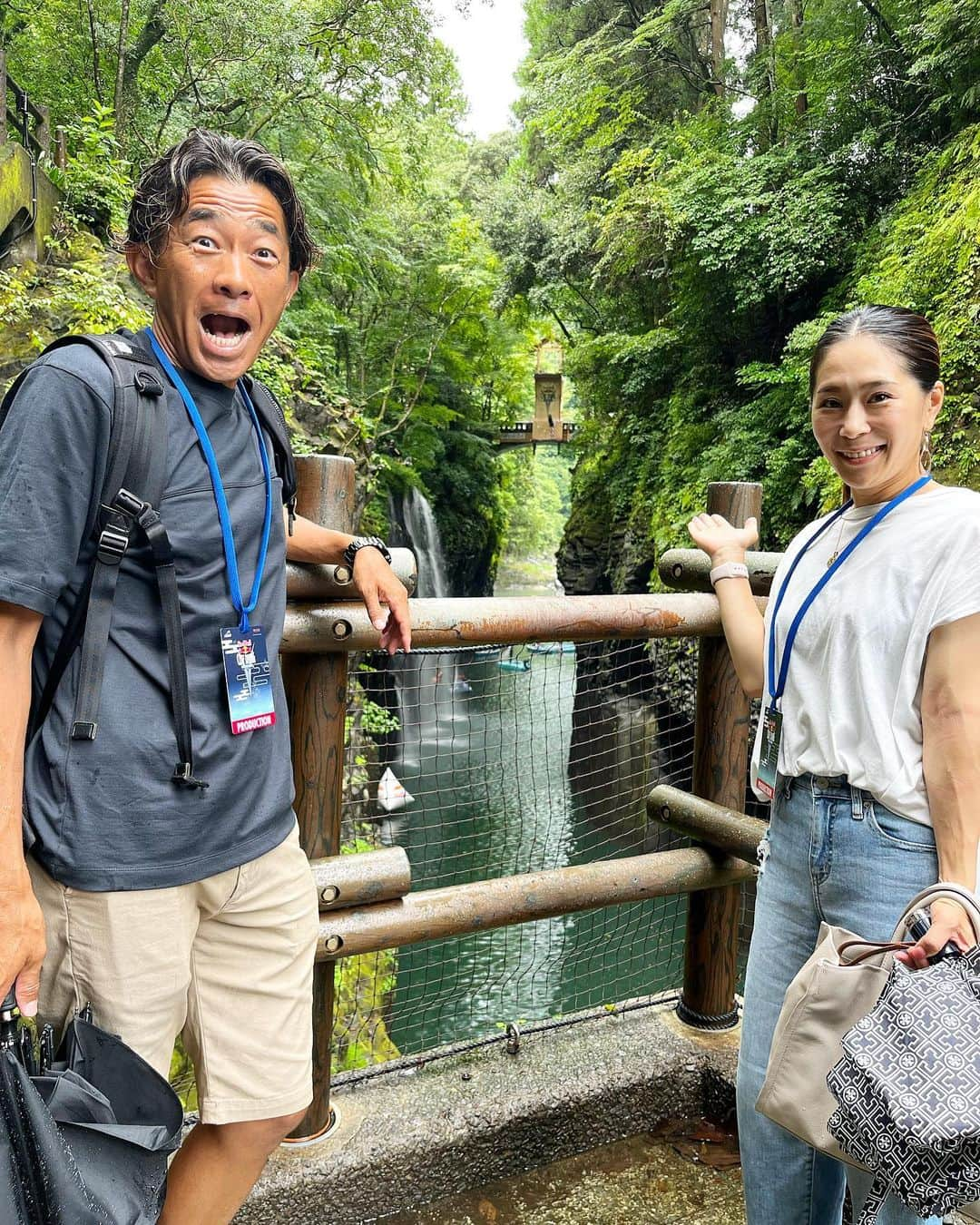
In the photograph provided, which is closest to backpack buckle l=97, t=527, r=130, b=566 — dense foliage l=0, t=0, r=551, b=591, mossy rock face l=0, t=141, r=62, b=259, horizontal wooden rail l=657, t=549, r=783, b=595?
horizontal wooden rail l=657, t=549, r=783, b=595

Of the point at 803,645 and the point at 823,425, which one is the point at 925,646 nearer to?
the point at 803,645

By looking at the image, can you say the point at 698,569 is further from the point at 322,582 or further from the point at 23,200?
the point at 23,200

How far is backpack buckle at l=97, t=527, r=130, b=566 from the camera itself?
1.08m

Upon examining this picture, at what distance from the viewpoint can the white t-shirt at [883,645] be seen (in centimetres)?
128

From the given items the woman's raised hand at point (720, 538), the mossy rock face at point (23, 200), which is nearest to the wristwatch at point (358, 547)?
the woman's raised hand at point (720, 538)

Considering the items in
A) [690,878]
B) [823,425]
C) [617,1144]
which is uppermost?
[823,425]

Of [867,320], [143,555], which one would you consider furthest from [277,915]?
[867,320]

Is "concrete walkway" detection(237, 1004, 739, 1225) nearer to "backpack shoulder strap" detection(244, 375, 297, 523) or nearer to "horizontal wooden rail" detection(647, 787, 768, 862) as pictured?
"horizontal wooden rail" detection(647, 787, 768, 862)

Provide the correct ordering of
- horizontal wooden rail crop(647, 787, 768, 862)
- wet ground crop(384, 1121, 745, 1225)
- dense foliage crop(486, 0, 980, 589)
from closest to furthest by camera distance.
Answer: wet ground crop(384, 1121, 745, 1225) → horizontal wooden rail crop(647, 787, 768, 862) → dense foliage crop(486, 0, 980, 589)

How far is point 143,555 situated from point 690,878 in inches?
68.3

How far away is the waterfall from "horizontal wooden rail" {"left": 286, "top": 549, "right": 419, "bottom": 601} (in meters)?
15.0

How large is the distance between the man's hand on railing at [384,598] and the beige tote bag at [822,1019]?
0.84 m

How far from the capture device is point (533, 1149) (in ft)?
7.00

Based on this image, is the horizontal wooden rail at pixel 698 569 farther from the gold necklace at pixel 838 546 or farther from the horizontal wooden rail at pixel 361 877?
the horizontal wooden rail at pixel 361 877
